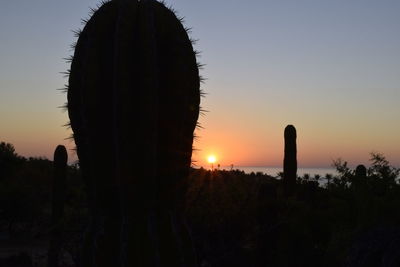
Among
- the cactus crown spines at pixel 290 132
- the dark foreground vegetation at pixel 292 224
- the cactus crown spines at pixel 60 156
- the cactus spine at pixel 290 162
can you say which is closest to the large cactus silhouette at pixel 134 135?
the dark foreground vegetation at pixel 292 224

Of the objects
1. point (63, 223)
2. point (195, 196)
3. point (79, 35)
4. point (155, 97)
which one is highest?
point (79, 35)

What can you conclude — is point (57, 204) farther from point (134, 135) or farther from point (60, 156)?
point (134, 135)

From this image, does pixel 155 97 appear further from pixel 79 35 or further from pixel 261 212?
pixel 261 212

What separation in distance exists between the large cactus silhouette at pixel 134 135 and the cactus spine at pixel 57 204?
250 inches

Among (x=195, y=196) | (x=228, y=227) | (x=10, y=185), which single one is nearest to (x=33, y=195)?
(x=10, y=185)

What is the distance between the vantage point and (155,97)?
19.0ft

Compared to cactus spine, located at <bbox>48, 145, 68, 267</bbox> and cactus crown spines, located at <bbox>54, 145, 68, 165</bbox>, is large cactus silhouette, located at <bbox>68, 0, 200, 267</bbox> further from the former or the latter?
cactus crown spines, located at <bbox>54, 145, 68, 165</bbox>

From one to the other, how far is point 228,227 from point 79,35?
549cm

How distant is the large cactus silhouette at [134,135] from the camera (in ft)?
18.7

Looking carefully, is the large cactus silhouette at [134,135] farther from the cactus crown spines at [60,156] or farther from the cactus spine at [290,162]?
the cactus crown spines at [60,156]

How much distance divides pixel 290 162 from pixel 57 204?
5401 millimetres

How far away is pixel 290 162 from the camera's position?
12.8 metres

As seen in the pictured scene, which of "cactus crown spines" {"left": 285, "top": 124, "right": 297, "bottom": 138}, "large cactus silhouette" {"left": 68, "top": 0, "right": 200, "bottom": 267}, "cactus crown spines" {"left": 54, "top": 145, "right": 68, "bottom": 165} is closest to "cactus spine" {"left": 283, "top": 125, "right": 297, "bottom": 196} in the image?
"cactus crown spines" {"left": 285, "top": 124, "right": 297, "bottom": 138}

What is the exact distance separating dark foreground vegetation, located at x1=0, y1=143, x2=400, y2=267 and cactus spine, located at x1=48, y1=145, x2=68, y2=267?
0.66ft
